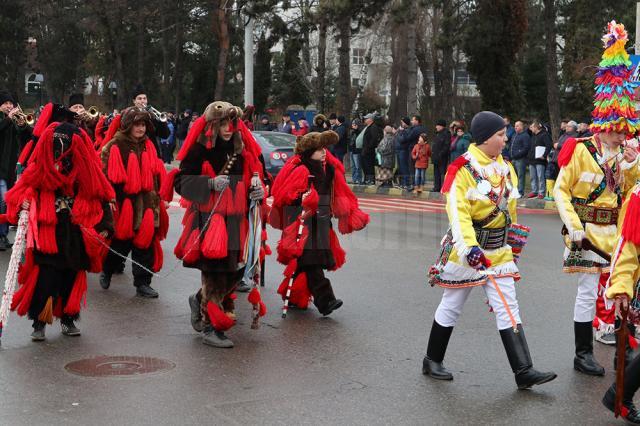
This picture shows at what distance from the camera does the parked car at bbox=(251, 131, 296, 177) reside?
23266mm

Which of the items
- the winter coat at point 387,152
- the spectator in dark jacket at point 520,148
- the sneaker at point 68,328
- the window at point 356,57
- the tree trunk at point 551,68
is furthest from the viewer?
the window at point 356,57

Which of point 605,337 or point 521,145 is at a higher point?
point 521,145

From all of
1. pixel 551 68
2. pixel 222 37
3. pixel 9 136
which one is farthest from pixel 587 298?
pixel 222 37

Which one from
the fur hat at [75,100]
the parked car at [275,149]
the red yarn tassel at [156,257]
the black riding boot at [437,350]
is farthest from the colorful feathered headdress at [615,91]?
the parked car at [275,149]

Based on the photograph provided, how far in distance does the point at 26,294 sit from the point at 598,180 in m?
4.41

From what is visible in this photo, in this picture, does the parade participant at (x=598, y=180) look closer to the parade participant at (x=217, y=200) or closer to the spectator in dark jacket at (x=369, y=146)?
the parade participant at (x=217, y=200)

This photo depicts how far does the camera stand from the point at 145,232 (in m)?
9.69

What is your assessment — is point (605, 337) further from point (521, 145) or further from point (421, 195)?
point (421, 195)

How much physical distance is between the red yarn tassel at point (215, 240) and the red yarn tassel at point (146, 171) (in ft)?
7.56

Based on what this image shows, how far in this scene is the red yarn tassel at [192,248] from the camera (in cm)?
758

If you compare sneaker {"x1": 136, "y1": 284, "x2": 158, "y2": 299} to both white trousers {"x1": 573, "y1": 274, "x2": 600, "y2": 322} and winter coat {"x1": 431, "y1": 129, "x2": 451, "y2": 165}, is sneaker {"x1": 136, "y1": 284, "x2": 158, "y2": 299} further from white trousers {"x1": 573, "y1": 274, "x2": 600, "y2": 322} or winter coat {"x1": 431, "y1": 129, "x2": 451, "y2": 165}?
winter coat {"x1": 431, "y1": 129, "x2": 451, "y2": 165}

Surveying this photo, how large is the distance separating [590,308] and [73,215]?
13.1 ft

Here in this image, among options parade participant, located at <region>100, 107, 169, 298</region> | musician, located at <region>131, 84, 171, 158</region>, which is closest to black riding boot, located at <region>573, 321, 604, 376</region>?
parade participant, located at <region>100, 107, 169, 298</region>

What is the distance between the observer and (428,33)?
5272cm
